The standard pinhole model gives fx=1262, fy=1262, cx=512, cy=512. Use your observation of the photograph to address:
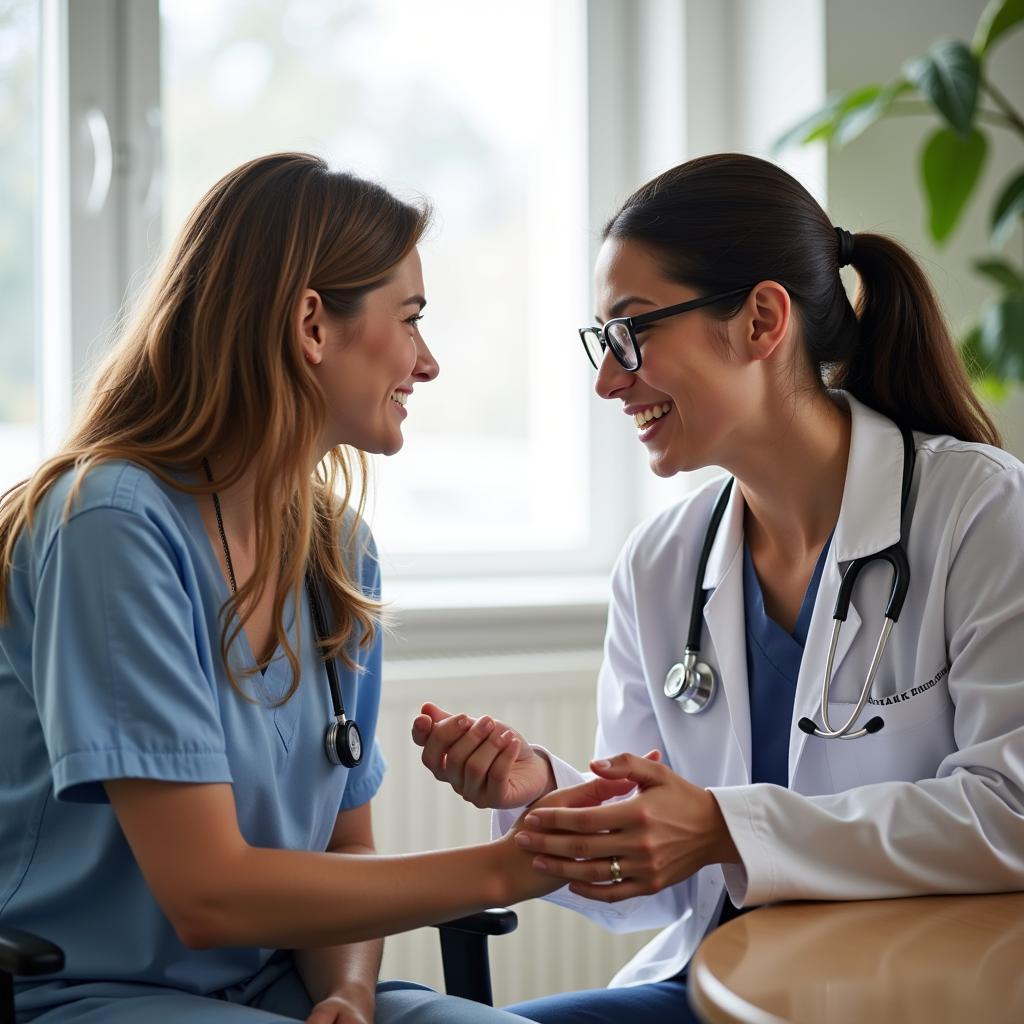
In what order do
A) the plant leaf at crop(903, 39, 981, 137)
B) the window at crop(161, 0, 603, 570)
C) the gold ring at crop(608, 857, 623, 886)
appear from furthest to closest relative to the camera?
the window at crop(161, 0, 603, 570), the plant leaf at crop(903, 39, 981, 137), the gold ring at crop(608, 857, 623, 886)

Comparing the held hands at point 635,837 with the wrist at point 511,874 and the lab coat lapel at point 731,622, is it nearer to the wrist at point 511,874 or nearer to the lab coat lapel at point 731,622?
the wrist at point 511,874

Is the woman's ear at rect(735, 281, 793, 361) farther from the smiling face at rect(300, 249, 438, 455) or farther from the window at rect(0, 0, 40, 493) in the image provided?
the window at rect(0, 0, 40, 493)

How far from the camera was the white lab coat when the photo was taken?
122cm

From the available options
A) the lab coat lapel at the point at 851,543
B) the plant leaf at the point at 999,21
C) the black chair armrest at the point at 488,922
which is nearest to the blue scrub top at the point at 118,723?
the black chair armrest at the point at 488,922

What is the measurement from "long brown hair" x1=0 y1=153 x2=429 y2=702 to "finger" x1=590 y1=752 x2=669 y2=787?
366 millimetres

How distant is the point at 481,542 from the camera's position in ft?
9.25

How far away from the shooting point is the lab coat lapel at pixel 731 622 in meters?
1.55

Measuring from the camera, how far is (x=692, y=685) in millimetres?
1588

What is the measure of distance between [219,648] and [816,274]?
0.88 metres

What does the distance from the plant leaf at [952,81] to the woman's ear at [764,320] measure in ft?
1.87

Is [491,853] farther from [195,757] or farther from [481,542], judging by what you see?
[481,542]

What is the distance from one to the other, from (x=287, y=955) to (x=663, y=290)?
0.92 m

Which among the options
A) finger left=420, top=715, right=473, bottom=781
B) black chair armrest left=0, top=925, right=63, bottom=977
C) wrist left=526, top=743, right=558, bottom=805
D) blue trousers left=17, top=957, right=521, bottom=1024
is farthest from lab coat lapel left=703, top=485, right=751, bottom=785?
black chair armrest left=0, top=925, right=63, bottom=977

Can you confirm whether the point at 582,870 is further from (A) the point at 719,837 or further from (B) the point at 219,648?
(B) the point at 219,648
